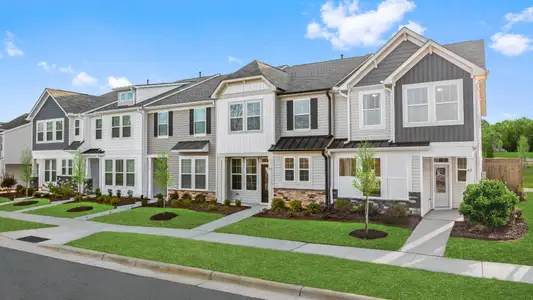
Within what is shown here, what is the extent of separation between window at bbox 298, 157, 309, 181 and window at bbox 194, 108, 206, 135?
670 cm

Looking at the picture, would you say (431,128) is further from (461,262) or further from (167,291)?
(167,291)

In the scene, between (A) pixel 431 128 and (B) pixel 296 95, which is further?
(B) pixel 296 95

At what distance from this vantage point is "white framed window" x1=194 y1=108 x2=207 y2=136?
2189 centimetres

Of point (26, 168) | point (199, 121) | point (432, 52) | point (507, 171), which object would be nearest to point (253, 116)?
point (199, 121)

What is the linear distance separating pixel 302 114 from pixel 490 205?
9.56 metres

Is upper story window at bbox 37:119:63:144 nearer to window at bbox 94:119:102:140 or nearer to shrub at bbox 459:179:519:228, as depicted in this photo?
window at bbox 94:119:102:140

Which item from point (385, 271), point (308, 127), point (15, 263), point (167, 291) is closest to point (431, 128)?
point (308, 127)

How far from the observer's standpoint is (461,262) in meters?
9.24

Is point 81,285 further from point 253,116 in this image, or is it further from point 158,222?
point 253,116

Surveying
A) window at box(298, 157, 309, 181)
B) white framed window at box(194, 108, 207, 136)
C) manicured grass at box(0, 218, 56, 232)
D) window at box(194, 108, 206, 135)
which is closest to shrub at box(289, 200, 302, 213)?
window at box(298, 157, 309, 181)

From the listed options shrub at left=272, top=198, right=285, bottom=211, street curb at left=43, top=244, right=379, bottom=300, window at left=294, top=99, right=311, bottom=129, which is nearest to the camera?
street curb at left=43, top=244, right=379, bottom=300

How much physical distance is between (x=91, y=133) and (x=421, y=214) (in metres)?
22.8

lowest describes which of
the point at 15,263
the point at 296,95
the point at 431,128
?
the point at 15,263

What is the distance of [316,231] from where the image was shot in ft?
42.6
